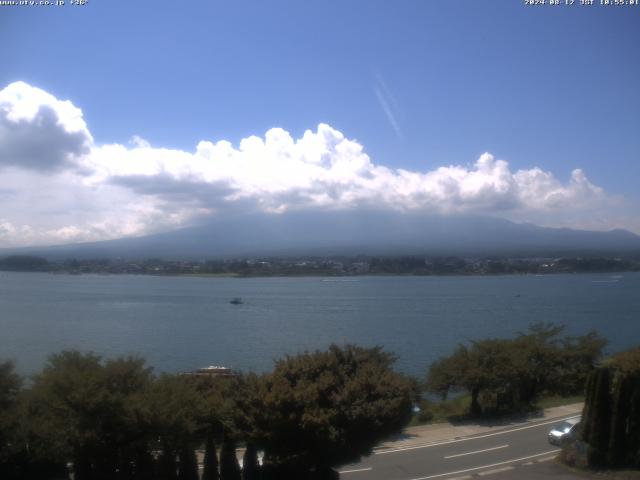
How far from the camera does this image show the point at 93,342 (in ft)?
103

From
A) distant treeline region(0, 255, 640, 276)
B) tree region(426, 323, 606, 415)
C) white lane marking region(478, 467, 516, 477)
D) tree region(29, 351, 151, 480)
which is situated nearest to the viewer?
tree region(29, 351, 151, 480)

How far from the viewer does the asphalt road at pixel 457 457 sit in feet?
31.8

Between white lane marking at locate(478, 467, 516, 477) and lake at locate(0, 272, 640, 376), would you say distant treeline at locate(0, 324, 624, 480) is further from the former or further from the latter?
lake at locate(0, 272, 640, 376)

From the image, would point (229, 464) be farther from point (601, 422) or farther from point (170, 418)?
point (601, 422)

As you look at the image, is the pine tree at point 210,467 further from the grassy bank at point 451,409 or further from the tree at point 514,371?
the tree at point 514,371

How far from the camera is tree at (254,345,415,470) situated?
812cm

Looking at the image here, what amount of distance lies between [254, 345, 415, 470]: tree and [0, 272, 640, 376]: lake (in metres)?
16.4

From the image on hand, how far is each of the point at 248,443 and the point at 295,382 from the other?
110cm

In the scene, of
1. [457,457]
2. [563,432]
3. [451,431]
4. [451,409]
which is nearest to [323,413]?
[457,457]

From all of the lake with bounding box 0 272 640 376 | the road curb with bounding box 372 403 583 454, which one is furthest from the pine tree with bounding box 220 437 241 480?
the lake with bounding box 0 272 640 376

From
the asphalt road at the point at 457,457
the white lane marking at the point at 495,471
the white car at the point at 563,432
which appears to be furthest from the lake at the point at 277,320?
the white lane marking at the point at 495,471

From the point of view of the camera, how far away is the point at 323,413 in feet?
26.5

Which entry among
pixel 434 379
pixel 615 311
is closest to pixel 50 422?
pixel 434 379

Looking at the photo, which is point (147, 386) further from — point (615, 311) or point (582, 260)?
point (582, 260)
